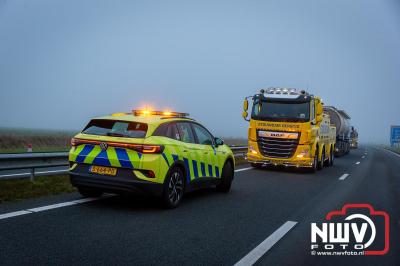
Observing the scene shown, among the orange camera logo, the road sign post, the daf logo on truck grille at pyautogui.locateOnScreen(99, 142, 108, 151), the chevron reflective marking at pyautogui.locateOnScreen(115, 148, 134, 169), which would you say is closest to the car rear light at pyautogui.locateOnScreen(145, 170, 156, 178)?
the chevron reflective marking at pyautogui.locateOnScreen(115, 148, 134, 169)

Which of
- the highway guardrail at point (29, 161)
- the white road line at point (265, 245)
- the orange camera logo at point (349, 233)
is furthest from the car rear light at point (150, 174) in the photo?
the highway guardrail at point (29, 161)

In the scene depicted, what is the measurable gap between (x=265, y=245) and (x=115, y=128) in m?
3.31

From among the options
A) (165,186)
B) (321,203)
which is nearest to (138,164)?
(165,186)

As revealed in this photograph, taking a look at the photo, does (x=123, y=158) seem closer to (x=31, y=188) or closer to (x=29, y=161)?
(x=31, y=188)

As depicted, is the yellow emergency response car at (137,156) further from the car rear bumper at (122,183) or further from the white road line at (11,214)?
the white road line at (11,214)

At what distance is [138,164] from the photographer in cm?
669

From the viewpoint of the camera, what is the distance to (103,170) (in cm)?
686

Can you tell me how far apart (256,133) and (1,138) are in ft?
75.7

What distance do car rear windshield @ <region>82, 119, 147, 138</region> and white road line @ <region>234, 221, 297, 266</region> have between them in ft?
8.70

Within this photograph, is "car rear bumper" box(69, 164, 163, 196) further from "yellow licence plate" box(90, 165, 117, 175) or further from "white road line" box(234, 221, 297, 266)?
"white road line" box(234, 221, 297, 266)

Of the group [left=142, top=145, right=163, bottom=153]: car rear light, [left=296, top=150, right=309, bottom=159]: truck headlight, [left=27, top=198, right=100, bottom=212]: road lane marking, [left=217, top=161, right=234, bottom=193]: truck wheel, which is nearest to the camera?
[left=27, top=198, right=100, bottom=212]: road lane marking

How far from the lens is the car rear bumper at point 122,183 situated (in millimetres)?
6676

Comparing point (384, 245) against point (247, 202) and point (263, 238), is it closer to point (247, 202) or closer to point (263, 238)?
point (263, 238)

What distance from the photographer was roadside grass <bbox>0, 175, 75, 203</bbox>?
312 inches
